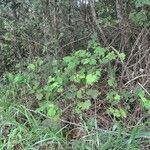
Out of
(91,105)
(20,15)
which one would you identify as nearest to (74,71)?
(91,105)

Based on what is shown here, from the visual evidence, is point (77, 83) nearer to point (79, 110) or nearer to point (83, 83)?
point (83, 83)

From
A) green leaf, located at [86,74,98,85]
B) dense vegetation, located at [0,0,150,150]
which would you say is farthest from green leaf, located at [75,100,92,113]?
green leaf, located at [86,74,98,85]

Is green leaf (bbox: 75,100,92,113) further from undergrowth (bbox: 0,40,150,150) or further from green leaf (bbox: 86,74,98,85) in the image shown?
green leaf (bbox: 86,74,98,85)

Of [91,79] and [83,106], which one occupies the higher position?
[91,79]

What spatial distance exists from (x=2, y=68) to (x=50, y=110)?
7.92ft

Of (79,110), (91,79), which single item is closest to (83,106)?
(79,110)

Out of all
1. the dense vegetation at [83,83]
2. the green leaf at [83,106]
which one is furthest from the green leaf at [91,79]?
the green leaf at [83,106]

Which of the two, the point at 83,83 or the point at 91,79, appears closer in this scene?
the point at 91,79

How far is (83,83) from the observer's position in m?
4.30

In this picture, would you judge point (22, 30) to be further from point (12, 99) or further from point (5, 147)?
Answer: point (5, 147)

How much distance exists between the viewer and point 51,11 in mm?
5227

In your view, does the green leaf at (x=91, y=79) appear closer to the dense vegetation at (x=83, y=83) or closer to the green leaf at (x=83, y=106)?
the dense vegetation at (x=83, y=83)

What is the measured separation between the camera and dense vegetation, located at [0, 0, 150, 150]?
3.81 m

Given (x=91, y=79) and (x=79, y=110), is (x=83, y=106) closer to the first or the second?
Result: (x=79, y=110)
